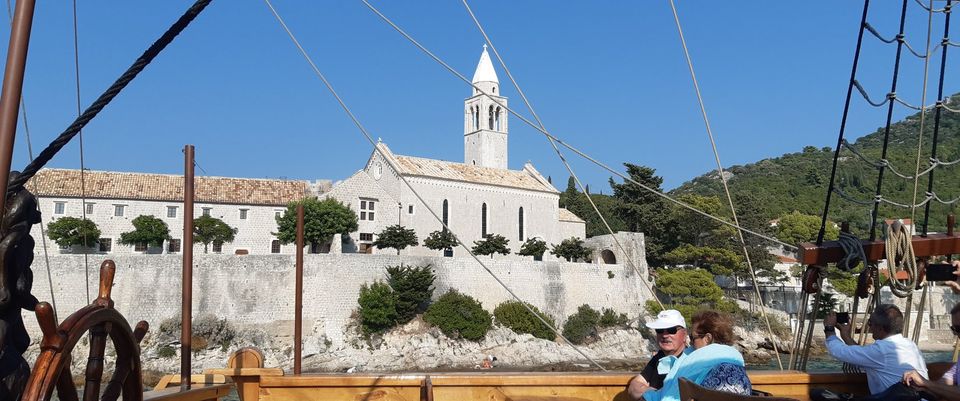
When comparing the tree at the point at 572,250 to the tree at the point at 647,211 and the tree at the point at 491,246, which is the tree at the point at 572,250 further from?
the tree at the point at 647,211

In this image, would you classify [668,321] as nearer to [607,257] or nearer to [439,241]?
[439,241]

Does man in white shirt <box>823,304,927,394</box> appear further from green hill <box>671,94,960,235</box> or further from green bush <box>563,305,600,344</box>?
green hill <box>671,94,960,235</box>

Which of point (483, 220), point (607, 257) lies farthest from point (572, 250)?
point (483, 220)

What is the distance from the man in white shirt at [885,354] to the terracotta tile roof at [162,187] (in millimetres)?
31224

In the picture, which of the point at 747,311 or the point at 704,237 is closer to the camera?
the point at 747,311

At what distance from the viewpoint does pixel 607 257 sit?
35406 mm

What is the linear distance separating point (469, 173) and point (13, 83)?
34.5 m

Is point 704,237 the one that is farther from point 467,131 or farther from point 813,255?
point 813,255

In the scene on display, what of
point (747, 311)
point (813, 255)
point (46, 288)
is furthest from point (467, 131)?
point (813, 255)

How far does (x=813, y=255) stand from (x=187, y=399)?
331 cm

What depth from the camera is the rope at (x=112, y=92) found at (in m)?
2.18

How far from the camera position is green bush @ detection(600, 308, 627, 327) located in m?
30.3

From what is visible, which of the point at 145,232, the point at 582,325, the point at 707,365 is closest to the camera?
the point at 707,365

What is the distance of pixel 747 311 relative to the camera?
3167 centimetres
